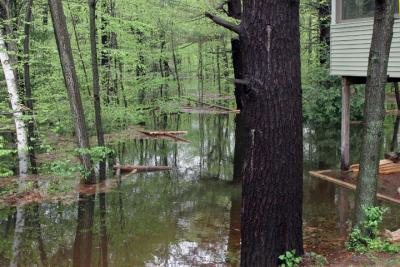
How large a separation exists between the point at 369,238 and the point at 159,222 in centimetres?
458

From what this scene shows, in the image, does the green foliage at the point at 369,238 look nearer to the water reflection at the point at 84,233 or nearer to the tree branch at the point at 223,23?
the tree branch at the point at 223,23

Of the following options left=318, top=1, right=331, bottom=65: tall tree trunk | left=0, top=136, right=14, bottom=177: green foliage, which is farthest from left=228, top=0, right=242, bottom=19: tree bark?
left=0, top=136, right=14, bottom=177: green foliage

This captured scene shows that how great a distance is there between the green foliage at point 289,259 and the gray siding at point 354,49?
614 cm

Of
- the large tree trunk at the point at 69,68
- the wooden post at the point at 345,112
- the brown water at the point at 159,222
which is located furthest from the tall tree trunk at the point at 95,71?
the wooden post at the point at 345,112

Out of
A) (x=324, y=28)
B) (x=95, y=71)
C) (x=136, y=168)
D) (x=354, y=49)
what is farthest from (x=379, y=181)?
(x=324, y=28)

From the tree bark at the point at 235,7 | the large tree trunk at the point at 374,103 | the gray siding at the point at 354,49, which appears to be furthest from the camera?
the tree bark at the point at 235,7

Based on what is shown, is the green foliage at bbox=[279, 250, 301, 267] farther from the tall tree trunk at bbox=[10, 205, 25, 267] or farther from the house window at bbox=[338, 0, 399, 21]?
the house window at bbox=[338, 0, 399, 21]

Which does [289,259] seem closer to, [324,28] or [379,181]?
[379,181]

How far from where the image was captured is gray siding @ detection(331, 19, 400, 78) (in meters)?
9.56

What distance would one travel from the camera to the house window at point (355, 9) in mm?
10091

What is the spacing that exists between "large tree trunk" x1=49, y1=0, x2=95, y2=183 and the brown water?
1636mm

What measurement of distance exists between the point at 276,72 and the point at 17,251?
5955mm

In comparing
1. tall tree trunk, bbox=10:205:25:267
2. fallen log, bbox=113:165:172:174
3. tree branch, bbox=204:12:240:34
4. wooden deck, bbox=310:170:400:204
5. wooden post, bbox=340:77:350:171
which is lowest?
tall tree trunk, bbox=10:205:25:267

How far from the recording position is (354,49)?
10617mm
